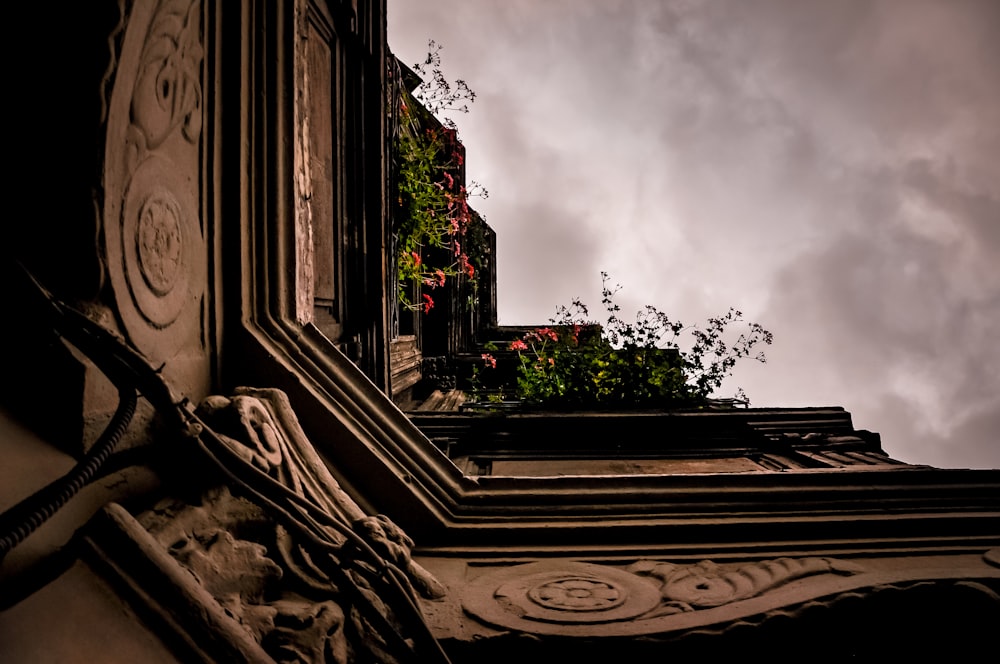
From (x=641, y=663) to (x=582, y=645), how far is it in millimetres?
178

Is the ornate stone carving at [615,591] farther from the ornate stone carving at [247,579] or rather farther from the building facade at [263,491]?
the ornate stone carving at [247,579]

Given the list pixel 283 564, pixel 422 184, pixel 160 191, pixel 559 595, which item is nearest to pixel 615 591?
pixel 559 595

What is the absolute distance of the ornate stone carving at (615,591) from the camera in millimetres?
2000

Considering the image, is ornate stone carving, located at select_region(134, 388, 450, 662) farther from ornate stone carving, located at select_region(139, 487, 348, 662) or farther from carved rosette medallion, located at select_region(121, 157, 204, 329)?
carved rosette medallion, located at select_region(121, 157, 204, 329)

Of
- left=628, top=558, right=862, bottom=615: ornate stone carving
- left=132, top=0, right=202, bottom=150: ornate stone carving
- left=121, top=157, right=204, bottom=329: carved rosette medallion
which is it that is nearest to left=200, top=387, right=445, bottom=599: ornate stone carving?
left=121, top=157, right=204, bottom=329: carved rosette medallion

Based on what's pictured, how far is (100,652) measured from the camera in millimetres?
1368

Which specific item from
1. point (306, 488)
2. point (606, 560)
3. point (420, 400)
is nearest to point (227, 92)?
point (306, 488)

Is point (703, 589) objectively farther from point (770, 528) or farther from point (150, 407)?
point (150, 407)

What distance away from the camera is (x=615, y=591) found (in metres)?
2.15

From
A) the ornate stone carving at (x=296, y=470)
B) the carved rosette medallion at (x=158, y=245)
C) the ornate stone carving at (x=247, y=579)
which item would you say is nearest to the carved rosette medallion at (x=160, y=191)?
the carved rosette medallion at (x=158, y=245)

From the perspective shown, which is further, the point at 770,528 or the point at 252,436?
the point at 770,528

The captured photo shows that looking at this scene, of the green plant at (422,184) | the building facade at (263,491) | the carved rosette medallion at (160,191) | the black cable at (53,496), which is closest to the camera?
the black cable at (53,496)

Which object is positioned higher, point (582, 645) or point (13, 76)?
point (13, 76)

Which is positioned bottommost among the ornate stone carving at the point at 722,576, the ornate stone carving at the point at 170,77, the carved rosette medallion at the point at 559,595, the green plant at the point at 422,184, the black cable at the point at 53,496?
the black cable at the point at 53,496
